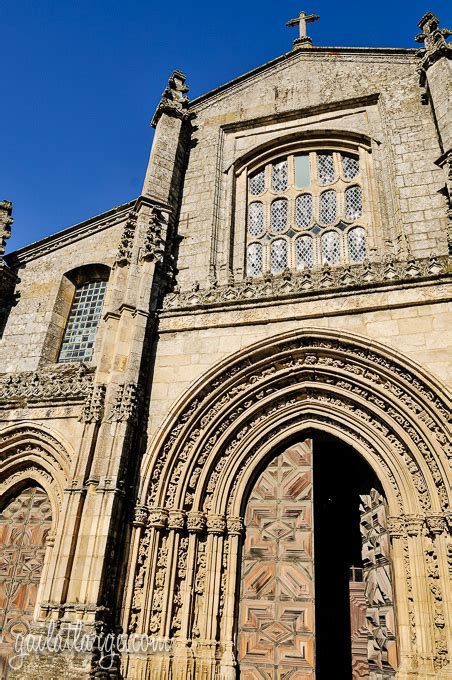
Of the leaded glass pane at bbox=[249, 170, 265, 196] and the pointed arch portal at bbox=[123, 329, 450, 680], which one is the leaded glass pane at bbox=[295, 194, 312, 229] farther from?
the pointed arch portal at bbox=[123, 329, 450, 680]

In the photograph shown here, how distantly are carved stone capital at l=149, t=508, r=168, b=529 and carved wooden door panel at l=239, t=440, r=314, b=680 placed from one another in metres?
1.40

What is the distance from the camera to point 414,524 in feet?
25.2

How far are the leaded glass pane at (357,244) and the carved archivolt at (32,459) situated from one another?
674cm

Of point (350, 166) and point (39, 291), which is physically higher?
point (350, 166)

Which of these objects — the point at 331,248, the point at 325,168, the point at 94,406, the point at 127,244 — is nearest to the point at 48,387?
the point at 94,406

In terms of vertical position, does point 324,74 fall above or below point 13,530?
above

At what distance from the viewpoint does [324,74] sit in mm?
13352

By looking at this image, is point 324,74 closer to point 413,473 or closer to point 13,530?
point 413,473

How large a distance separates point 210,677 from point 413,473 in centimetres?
411

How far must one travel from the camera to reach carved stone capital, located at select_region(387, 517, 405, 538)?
780 cm

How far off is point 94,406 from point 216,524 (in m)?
2.75

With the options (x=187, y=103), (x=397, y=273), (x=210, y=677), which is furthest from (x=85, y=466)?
(x=187, y=103)

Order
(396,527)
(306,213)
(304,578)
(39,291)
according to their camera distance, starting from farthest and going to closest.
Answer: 1. (39,291)
2. (306,213)
3. (304,578)
4. (396,527)

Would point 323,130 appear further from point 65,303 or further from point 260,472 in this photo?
point 260,472
